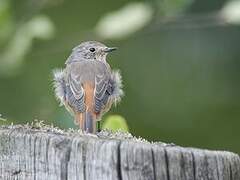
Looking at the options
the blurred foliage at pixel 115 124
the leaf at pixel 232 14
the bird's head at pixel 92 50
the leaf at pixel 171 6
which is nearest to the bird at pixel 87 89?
the bird's head at pixel 92 50

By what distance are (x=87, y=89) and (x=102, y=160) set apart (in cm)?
334

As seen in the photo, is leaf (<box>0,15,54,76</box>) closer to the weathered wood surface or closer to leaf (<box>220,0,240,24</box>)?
leaf (<box>220,0,240,24</box>)

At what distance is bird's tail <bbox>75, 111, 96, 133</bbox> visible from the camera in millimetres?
7026

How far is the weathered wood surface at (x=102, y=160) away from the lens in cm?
465

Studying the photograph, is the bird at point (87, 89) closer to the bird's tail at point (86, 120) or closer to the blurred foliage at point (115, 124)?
the bird's tail at point (86, 120)

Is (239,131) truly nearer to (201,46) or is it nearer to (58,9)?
(201,46)

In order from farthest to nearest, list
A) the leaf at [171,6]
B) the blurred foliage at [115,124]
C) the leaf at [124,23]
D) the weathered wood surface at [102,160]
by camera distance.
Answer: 1. the leaf at [171,6]
2. the leaf at [124,23]
3. the blurred foliage at [115,124]
4. the weathered wood surface at [102,160]

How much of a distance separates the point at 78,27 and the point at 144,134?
1.57m

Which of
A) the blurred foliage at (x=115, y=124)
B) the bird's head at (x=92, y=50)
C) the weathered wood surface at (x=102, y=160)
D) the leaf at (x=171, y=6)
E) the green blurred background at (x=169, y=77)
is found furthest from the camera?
the green blurred background at (x=169, y=77)

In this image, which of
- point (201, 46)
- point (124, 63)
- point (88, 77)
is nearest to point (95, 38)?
point (88, 77)

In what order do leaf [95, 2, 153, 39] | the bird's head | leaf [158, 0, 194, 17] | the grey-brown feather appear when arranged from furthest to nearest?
the bird's head → leaf [158, 0, 194, 17] → leaf [95, 2, 153, 39] → the grey-brown feather

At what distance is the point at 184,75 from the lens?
11969mm

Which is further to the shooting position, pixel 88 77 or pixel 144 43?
pixel 144 43

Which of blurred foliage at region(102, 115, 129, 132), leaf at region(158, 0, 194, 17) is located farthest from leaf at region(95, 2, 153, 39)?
blurred foliage at region(102, 115, 129, 132)
